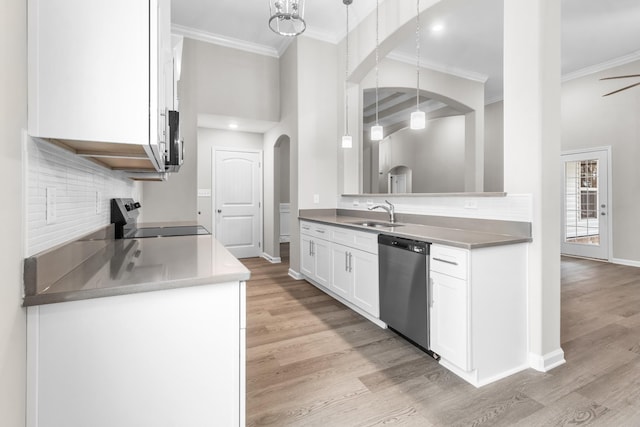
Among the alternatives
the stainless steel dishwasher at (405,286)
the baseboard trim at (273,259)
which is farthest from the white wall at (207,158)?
the stainless steel dishwasher at (405,286)

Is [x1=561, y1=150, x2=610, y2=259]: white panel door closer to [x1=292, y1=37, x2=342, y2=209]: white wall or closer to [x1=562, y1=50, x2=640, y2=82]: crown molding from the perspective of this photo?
[x1=562, y1=50, x2=640, y2=82]: crown molding

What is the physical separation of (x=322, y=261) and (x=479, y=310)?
2.05 meters

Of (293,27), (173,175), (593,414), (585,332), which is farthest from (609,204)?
(173,175)

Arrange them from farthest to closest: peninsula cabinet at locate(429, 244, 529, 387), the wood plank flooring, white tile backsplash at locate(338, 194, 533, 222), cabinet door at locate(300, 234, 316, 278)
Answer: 1. cabinet door at locate(300, 234, 316, 278)
2. white tile backsplash at locate(338, 194, 533, 222)
3. peninsula cabinet at locate(429, 244, 529, 387)
4. the wood plank flooring

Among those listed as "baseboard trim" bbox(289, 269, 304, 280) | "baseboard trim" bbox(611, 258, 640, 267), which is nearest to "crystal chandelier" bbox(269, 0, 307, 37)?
"baseboard trim" bbox(289, 269, 304, 280)

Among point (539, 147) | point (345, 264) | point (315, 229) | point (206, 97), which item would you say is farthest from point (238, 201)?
point (539, 147)

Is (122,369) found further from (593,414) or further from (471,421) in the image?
(593,414)

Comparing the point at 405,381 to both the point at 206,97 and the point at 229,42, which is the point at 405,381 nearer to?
the point at 206,97

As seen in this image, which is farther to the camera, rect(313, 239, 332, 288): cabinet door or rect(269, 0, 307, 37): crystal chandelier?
rect(313, 239, 332, 288): cabinet door

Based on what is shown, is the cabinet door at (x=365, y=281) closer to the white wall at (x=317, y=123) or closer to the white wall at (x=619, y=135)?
the white wall at (x=317, y=123)

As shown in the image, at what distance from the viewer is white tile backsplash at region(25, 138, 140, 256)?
95 cm

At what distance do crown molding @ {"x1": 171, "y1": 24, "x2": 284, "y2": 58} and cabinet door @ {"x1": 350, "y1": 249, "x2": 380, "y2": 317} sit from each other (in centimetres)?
336

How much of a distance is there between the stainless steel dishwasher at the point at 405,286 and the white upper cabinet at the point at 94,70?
184 cm

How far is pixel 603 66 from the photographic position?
17.8 feet
